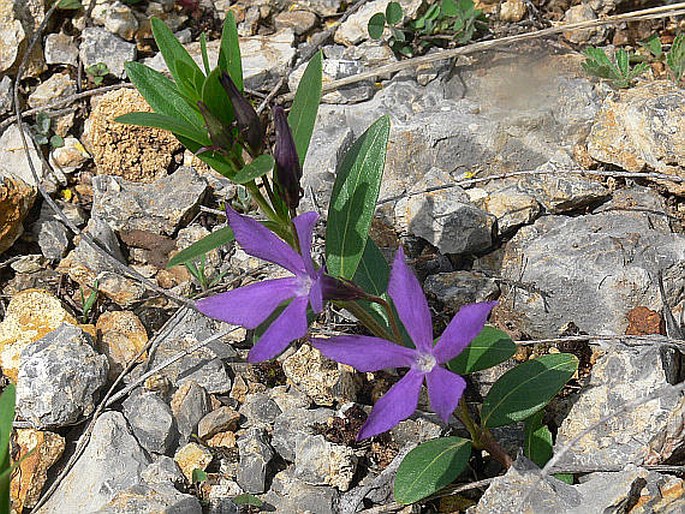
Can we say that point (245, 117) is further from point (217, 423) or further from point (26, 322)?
point (26, 322)

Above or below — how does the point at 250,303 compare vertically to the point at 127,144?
above

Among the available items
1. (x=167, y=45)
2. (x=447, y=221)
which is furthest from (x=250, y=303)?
(x=447, y=221)

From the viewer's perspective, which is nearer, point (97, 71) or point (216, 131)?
point (216, 131)

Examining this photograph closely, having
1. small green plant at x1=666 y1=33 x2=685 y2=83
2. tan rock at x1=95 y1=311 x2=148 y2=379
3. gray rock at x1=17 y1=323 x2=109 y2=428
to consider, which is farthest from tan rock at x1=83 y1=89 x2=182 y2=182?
small green plant at x1=666 y1=33 x2=685 y2=83

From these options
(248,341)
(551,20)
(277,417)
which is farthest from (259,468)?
(551,20)

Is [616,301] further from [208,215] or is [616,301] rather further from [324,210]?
[208,215]

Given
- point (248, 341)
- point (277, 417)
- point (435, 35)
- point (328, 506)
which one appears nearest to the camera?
point (328, 506)

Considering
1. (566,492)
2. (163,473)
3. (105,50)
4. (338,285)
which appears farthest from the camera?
(105,50)
